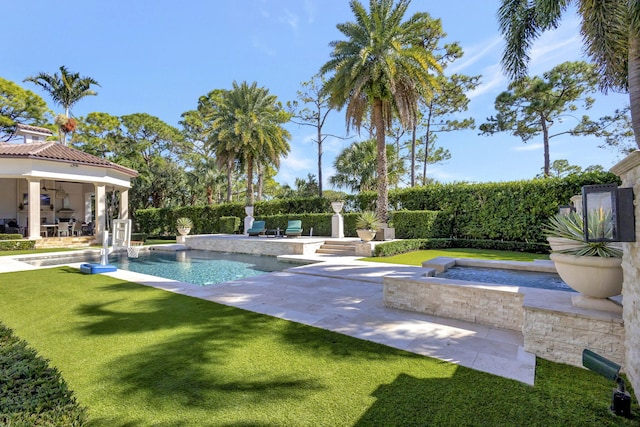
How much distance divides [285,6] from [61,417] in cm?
1630

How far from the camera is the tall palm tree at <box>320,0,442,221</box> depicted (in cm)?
1392

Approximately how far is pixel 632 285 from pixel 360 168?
869 inches

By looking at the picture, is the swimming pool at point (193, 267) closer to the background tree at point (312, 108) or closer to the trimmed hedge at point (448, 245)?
the trimmed hedge at point (448, 245)

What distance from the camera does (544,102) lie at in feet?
68.8

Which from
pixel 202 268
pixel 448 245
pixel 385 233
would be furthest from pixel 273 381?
pixel 448 245

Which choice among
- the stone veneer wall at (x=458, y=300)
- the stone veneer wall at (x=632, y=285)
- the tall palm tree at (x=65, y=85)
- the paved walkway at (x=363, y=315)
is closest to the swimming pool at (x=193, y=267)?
the paved walkway at (x=363, y=315)

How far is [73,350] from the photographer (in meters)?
3.77

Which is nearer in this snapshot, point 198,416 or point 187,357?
point 198,416

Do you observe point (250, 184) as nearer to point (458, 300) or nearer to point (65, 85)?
point (458, 300)

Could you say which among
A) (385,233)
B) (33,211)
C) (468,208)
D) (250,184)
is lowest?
(385,233)

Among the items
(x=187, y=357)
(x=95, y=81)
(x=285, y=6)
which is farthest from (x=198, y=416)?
(x=95, y=81)

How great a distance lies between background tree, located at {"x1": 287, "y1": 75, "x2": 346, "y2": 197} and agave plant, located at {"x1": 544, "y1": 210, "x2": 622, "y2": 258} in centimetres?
2476

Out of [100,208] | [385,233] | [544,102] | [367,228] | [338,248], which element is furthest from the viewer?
[544,102]

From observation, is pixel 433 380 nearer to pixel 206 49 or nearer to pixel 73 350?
pixel 73 350
